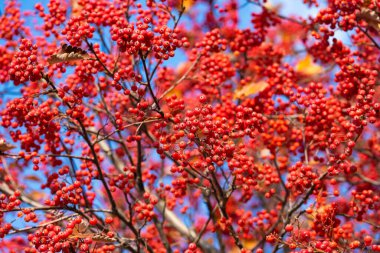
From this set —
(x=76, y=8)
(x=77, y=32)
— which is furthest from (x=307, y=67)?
(x=77, y=32)

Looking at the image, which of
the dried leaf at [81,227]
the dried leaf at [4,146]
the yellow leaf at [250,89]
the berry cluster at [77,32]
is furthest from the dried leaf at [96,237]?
the yellow leaf at [250,89]

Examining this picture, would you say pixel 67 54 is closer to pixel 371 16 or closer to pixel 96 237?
pixel 96 237

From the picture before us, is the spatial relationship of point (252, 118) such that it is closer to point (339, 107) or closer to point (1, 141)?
point (339, 107)

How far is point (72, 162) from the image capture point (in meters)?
7.48

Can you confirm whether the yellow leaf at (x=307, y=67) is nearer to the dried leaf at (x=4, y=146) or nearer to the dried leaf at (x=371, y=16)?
the dried leaf at (x=371, y=16)

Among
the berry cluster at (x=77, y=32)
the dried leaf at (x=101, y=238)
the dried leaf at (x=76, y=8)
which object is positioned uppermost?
the dried leaf at (x=76, y=8)

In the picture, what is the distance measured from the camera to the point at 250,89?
28.8 ft

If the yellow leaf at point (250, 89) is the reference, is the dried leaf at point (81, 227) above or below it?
below

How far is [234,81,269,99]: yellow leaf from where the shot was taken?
333 inches

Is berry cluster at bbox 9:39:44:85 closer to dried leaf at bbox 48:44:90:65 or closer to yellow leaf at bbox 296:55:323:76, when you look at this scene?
dried leaf at bbox 48:44:90:65

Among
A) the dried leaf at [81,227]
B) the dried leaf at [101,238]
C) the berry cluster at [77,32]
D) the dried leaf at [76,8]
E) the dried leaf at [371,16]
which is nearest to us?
the dried leaf at [101,238]

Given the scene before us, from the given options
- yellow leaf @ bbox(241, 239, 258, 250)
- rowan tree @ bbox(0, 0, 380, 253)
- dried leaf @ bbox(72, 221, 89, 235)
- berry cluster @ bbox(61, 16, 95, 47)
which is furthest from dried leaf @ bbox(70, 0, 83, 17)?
yellow leaf @ bbox(241, 239, 258, 250)

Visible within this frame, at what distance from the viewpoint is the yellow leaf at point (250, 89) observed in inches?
333

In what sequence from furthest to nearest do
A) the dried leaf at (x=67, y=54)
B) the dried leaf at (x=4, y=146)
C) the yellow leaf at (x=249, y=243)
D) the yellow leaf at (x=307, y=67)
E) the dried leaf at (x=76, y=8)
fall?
1. the yellow leaf at (x=307, y=67)
2. the yellow leaf at (x=249, y=243)
3. the dried leaf at (x=76, y=8)
4. the dried leaf at (x=4, y=146)
5. the dried leaf at (x=67, y=54)
